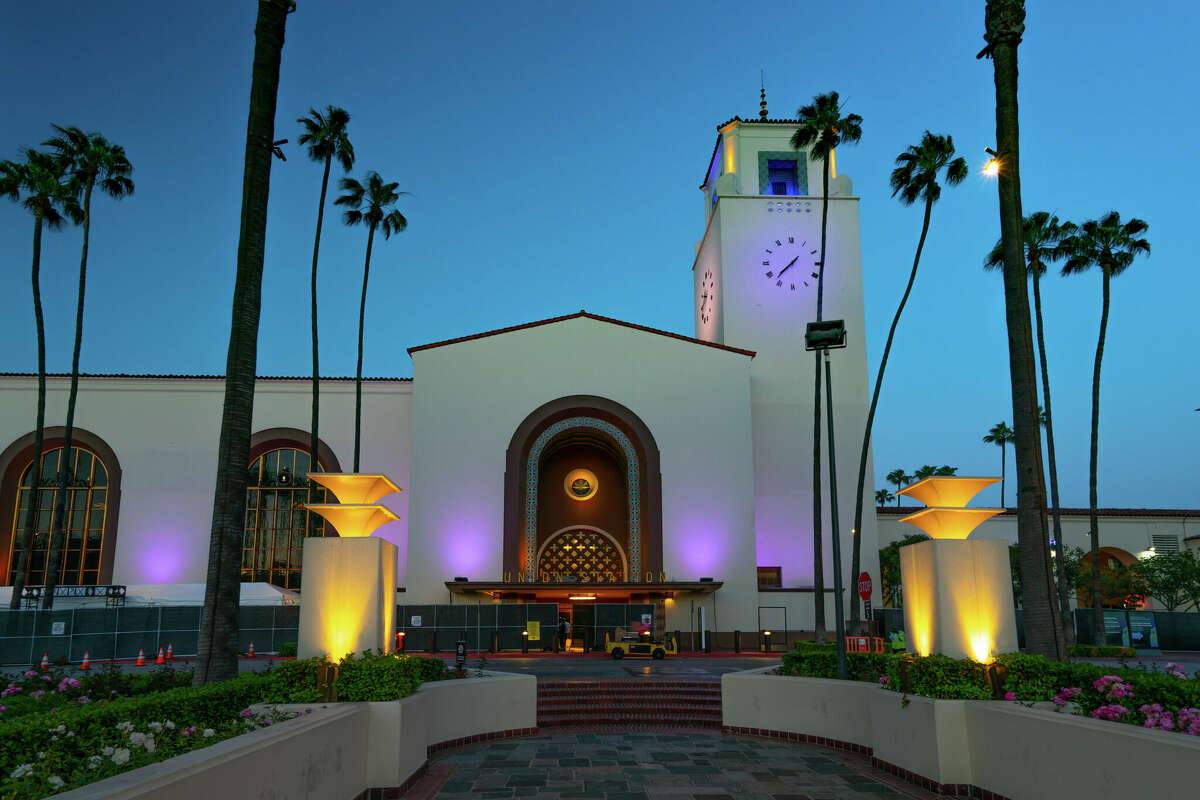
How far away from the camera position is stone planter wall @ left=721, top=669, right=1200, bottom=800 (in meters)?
7.23

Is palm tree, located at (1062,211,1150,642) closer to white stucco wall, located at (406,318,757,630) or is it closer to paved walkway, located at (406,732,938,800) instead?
white stucco wall, located at (406,318,757,630)

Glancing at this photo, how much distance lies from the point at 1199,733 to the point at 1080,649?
2720cm

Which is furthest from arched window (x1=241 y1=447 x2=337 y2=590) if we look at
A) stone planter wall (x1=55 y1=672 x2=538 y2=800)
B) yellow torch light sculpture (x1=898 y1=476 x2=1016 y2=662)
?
yellow torch light sculpture (x1=898 y1=476 x2=1016 y2=662)

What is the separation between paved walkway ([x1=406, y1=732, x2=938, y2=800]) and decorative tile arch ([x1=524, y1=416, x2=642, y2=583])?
58.1ft

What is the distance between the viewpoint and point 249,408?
12391mm

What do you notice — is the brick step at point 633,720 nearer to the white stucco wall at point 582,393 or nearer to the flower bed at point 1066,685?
the flower bed at point 1066,685

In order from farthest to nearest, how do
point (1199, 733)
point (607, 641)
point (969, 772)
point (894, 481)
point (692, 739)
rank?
point (894, 481) < point (607, 641) < point (692, 739) < point (969, 772) < point (1199, 733)

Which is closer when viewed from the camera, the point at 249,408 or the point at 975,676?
the point at 975,676

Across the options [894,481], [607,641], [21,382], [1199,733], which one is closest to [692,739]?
[1199,733]

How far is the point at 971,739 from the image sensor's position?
1027cm

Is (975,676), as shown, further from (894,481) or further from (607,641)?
(894,481)

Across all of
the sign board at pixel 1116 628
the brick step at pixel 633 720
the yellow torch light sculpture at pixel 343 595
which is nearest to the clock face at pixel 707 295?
the sign board at pixel 1116 628

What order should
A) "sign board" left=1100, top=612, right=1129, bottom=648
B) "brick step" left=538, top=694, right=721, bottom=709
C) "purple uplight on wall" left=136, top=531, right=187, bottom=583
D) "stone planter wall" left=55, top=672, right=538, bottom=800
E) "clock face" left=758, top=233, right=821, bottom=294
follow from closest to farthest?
1. "stone planter wall" left=55, top=672, right=538, bottom=800
2. "brick step" left=538, top=694, right=721, bottom=709
3. "purple uplight on wall" left=136, top=531, right=187, bottom=583
4. "sign board" left=1100, top=612, right=1129, bottom=648
5. "clock face" left=758, top=233, right=821, bottom=294

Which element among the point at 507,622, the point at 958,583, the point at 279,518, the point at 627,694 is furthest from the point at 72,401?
the point at 958,583
